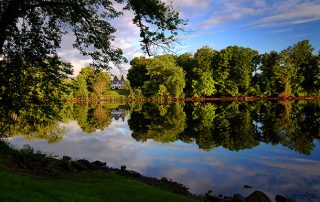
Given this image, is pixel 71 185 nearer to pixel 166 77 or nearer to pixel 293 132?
pixel 293 132

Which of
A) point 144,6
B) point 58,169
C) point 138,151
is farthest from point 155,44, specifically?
point 138,151

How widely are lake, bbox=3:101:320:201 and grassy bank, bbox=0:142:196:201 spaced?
6.74 ft

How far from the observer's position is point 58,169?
884 inches

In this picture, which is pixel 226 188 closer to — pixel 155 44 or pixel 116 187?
pixel 116 187

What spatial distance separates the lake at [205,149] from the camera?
79.1ft

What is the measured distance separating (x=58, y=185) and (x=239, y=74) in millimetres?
116987

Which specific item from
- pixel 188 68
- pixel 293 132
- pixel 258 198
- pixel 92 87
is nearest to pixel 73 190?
pixel 258 198

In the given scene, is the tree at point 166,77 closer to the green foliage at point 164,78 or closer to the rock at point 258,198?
the green foliage at point 164,78

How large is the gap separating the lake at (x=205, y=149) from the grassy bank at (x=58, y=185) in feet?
6.74

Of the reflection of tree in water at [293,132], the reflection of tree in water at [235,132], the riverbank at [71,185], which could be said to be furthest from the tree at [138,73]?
the riverbank at [71,185]

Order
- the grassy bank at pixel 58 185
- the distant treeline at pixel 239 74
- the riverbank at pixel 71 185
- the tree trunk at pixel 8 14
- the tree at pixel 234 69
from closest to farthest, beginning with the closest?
the grassy bank at pixel 58 185 < the riverbank at pixel 71 185 < the tree trunk at pixel 8 14 < the distant treeline at pixel 239 74 < the tree at pixel 234 69

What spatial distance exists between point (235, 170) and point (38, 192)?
1874 centimetres

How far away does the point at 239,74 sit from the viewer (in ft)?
420

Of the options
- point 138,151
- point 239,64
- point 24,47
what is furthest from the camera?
point 239,64
